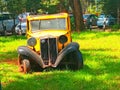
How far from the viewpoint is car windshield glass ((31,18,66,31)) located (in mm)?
14578

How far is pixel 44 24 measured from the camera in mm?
14727

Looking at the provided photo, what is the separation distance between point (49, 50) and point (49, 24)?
1.54 meters

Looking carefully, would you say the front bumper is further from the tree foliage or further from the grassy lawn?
the tree foliage

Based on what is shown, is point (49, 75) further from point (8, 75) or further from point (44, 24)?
point (44, 24)

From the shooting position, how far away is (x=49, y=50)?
13.4 metres

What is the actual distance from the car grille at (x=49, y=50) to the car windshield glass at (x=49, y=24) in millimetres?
1223

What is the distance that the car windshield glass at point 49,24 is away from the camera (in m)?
14.6

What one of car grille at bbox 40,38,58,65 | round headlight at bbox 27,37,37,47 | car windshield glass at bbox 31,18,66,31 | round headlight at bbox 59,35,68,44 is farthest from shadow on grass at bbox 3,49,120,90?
car windshield glass at bbox 31,18,66,31

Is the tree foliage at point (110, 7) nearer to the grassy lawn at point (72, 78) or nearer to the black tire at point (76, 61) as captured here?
the grassy lawn at point (72, 78)

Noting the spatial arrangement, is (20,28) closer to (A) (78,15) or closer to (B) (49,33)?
(A) (78,15)

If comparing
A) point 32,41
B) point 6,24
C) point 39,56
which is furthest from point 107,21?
point 39,56

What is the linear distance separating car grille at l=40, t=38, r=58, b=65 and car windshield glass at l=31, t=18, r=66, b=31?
1.22 meters

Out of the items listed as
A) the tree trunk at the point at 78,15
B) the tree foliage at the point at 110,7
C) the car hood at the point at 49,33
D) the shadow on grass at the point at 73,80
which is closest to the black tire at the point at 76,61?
the shadow on grass at the point at 73,80

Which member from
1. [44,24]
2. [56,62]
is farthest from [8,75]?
[44,24]
